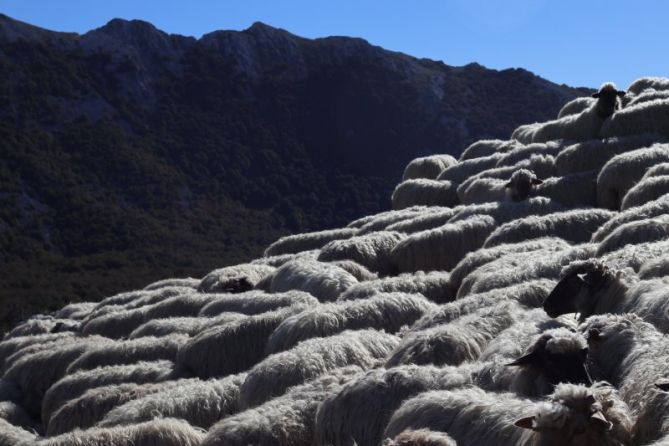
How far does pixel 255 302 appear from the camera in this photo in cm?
1326

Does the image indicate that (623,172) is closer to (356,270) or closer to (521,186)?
(521,186)

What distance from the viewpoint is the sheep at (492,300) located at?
894 centimetres

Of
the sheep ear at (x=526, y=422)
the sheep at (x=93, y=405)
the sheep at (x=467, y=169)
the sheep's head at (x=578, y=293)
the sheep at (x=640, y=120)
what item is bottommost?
the sheep at (x=93, y=405)

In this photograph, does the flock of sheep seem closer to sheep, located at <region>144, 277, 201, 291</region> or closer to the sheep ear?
the sheep ear

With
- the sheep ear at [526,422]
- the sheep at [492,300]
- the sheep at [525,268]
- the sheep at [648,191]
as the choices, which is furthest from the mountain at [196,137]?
the sheep ear at [526,422]

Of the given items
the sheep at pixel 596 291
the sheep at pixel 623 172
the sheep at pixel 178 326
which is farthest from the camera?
the sheep at pixel 623 172

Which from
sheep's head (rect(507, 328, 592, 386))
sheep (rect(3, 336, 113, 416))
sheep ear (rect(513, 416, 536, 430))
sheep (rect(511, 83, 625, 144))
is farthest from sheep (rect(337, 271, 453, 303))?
sheep (rect(511, 83, 625, 144))

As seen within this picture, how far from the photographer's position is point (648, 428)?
5227 mm

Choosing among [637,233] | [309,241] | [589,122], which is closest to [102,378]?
[637,233]

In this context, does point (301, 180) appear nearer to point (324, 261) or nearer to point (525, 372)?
point (324, 261)

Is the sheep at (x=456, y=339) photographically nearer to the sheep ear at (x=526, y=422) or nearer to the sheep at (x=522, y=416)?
the sheep at (x=522, y=416)

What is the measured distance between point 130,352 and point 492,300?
541 cm

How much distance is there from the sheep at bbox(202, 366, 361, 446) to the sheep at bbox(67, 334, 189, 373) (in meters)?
4.73

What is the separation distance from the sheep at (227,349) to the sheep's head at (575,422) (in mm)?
6209
